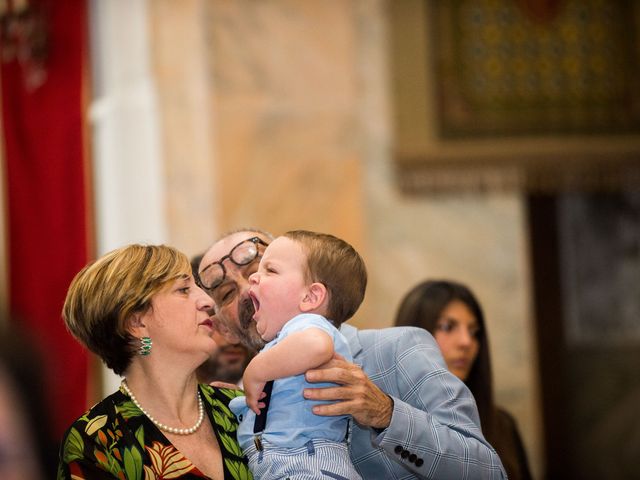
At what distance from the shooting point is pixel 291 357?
7.93 ft

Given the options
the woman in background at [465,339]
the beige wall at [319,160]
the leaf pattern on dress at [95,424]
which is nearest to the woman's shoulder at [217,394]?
the leaf pattern on dress at [95,424]

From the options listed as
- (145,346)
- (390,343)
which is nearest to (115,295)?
(145,346)

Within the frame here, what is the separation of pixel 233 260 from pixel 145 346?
0.57 metres

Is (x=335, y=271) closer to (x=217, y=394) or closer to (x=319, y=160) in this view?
(x=217, y=394)

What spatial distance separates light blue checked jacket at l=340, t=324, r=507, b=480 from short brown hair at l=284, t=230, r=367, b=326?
0.63 feet

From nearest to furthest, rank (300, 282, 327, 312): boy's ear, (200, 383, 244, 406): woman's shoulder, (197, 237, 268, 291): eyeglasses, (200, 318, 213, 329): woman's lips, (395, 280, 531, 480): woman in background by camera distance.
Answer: (300, 282, 327, 312): boy's ear, (200, 318, 213, 329): woman's lips, (200, 383, 244, 406): woman's shoulder, (197, 237, 268, 291): eyeglasses, (395, 280, 531, 480): woman in background

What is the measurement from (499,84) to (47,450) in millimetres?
6988

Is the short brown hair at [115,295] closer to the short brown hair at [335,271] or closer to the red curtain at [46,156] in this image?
the short brown hair at [335,271]

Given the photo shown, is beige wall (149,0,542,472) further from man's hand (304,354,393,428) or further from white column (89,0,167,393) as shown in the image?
man's hand (304,354,393,428)

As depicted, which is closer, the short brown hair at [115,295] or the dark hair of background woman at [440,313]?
the short brown hair at [115,295]

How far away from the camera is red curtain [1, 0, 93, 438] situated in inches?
265

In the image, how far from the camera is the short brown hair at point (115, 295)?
262cm

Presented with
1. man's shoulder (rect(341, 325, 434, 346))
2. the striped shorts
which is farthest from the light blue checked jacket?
the striped shorts

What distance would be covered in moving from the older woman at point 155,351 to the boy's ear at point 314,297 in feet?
1.02
